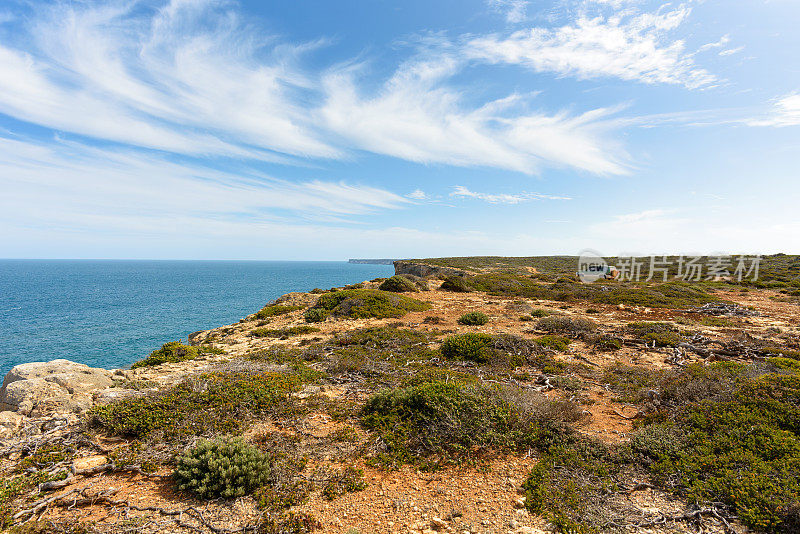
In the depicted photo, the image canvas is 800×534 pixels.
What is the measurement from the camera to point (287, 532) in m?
4.14

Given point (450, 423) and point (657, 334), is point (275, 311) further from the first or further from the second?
point (657, 334)

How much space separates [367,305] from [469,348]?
31.5ft

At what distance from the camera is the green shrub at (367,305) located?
19.0 meters

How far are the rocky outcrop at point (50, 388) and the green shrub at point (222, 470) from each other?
4.12 m

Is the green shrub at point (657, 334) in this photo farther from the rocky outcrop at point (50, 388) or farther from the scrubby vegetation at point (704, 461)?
the rocky outcrop at point (50, 388)

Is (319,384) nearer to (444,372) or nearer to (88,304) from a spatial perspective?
(444,372)

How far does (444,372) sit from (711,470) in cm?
570

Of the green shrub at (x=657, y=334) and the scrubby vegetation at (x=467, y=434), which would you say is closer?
the scrubby vegetation at (x=467, y=434)

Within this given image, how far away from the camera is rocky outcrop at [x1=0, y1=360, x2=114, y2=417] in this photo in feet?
22.7

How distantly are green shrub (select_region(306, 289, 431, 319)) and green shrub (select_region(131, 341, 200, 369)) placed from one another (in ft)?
26.3

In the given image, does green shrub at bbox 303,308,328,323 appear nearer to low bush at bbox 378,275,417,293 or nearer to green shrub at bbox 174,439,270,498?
low bush at bbox 378,275,417,293

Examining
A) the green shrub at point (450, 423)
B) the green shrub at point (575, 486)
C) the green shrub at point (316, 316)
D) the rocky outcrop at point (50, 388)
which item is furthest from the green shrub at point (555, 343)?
the rocky outcrop at point (50, 388)

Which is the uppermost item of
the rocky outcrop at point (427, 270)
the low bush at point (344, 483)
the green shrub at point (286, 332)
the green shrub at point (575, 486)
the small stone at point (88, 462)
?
the rocky outcrop at point (427, 270)

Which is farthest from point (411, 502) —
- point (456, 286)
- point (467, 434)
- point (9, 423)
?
point (456, 286)
